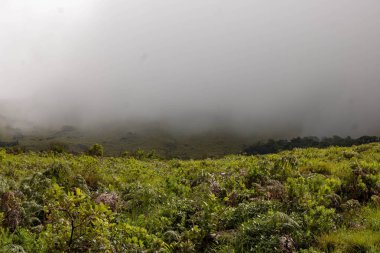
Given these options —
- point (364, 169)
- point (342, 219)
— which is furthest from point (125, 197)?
point (364, 169)

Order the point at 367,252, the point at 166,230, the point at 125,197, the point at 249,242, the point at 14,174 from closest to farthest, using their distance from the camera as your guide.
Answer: the point at 367,252 → the point at 249,242 → the point at 166,230 → the point at 125,197 → the point at 14,174

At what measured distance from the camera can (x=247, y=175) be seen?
49.3 feet

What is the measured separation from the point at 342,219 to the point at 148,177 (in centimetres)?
1145

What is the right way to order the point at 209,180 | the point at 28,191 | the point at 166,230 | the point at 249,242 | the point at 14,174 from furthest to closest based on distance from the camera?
the point at 14,174 → the point at 209,180 → the point at 28,191 → the point at 166,230 → the point at 249,242

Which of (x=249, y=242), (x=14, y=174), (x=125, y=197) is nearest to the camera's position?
(x=249, y=242)

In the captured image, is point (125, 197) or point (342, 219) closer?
point (342, 219)

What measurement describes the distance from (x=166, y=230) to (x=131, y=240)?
1.94m

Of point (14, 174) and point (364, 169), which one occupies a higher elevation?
point (364, 169)

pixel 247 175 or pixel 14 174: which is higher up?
pixel 247 175

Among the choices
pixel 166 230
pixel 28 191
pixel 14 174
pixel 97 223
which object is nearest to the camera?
pixel 97 223

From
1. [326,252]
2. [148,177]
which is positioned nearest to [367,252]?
[326,252]

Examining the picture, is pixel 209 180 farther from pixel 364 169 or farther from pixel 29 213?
pixel 29 213

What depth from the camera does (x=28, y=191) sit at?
11.8 meters

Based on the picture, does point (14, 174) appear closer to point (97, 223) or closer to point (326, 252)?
point (97, 223)
